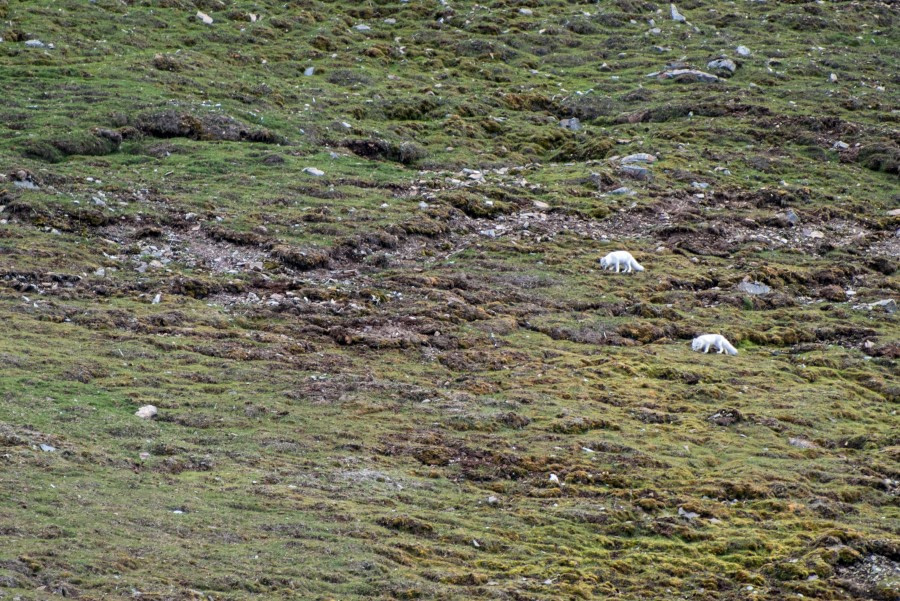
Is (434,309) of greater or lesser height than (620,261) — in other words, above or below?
above

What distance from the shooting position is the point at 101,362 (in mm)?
18938

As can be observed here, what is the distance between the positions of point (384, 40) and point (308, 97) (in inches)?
361

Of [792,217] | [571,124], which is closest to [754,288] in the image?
[792,217]

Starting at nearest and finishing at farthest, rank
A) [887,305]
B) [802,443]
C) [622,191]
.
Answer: [802,443], [887,305], [622,191]

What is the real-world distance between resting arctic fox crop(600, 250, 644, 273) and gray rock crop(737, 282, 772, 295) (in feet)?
8.95

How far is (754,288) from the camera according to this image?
28391 mm

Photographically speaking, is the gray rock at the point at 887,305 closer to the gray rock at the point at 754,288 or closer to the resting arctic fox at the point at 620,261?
the gray rock at the point at 754,288

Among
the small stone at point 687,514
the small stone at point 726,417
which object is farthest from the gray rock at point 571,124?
the small stone at point 687,514

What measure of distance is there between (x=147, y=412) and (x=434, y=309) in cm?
856

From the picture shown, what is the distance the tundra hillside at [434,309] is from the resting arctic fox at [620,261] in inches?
9.8

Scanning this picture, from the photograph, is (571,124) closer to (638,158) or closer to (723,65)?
(638,158)

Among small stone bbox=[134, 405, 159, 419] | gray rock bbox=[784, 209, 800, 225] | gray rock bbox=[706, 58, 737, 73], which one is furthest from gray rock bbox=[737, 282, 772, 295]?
gray rock bbox=[706, 58, 737, 73]

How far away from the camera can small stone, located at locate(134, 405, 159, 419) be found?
17.2m

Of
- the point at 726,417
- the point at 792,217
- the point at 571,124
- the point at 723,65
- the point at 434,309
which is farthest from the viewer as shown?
the point at 723,65
